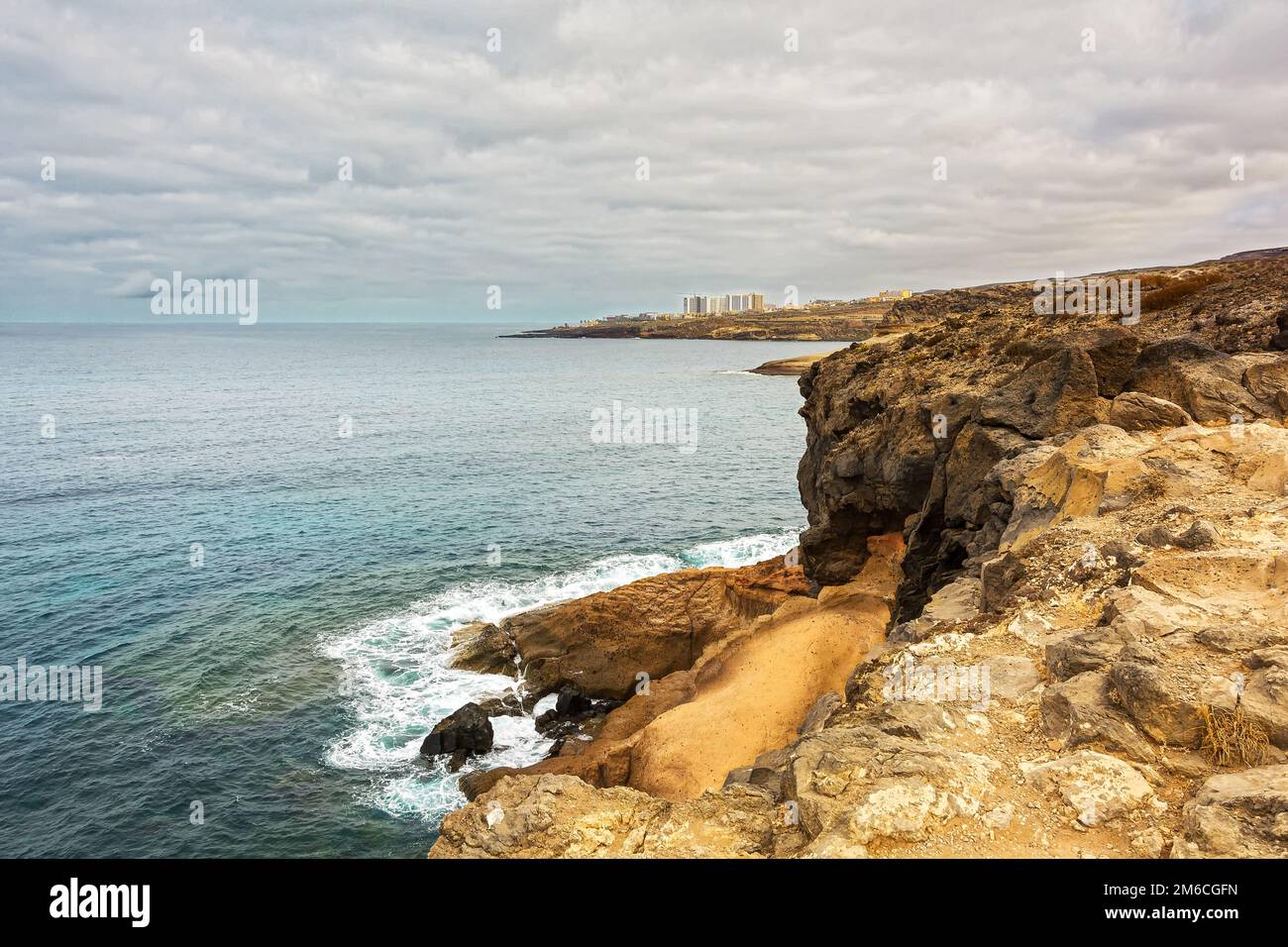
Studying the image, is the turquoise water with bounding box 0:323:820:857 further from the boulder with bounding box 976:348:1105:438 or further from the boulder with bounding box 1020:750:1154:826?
the boulder with bounding box 976:348:1105:438

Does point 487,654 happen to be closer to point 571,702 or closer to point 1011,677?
point 571,702

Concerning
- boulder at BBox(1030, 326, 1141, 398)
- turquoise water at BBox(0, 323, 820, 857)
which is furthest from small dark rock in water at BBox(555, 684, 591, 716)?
boulder at BBox(1030, 326, 1141, 398)

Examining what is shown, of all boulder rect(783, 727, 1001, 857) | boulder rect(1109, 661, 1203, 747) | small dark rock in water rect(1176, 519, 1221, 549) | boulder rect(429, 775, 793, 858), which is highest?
small dark rock in water rect(1176, 519, 1221, 549)

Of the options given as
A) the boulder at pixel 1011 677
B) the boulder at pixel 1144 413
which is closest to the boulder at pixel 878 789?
the boulder at pixel 1011 677

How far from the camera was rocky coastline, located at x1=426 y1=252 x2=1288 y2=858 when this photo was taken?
767cm

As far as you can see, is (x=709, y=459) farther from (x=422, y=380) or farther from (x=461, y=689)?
(x=422, y=380)

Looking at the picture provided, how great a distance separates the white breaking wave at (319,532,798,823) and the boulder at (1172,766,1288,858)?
67.1ft

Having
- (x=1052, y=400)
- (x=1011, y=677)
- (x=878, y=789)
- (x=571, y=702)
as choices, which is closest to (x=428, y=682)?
(x=571, y=702)

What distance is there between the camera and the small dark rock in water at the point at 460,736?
25484mm

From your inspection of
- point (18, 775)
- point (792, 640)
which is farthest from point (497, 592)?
point (18, 775)

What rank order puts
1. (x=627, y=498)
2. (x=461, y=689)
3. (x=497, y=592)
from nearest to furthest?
(x=461, y=689), (x=497, y=592), (x=627, y=498)
